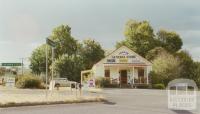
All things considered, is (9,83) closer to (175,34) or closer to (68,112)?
(68,112)

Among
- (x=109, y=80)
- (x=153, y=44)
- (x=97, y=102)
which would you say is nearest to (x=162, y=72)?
(x=109, y=80)

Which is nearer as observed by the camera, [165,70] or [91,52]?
[165,70]

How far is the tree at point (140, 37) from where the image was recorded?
7731 centimetres

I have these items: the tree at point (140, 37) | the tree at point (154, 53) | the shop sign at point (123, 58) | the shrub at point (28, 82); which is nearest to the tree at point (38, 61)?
the tree at point (140, 37)

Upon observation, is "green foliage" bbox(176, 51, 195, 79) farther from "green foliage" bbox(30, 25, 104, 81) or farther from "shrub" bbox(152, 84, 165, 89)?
"green foliage" bbox(30, 25, 104, 81)

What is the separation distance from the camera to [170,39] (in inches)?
3223

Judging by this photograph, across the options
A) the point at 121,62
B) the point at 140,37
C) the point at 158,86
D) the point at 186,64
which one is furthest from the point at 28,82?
the point at 140,37

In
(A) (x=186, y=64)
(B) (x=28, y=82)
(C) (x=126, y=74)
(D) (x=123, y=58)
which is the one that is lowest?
(B) (x=28, y=82)

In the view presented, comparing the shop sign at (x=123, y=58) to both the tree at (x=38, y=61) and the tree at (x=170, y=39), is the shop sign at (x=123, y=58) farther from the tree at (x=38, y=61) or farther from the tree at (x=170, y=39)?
the tree at (x=170, y=39)

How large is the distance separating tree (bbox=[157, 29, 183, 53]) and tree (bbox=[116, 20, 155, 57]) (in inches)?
130

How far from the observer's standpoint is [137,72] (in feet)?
202

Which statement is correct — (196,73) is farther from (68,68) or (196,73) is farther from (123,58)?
(68,68)

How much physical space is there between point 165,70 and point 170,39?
19.8 metres

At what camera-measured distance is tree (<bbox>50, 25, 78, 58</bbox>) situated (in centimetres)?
6925
